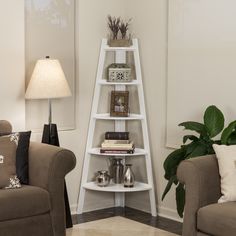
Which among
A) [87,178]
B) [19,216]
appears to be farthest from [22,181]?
[87,178]

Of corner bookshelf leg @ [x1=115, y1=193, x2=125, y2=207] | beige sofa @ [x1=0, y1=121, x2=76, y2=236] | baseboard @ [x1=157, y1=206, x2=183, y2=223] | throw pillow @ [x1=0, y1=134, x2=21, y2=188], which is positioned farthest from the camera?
corner bookshelf leg @ [x1=115, y1=193, x2=125, y2=207]

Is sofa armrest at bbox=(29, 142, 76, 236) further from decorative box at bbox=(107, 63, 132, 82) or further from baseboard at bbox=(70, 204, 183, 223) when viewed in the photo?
decorative box at bbox=(107, 63, 132, 82)

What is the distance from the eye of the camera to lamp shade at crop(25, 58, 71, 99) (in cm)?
402

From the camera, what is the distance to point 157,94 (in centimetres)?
462

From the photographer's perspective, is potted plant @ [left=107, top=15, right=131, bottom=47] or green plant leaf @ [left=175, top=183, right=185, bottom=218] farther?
potted plant @ [left=107, top=15, right=131, bottom=47]

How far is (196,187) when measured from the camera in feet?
10.5

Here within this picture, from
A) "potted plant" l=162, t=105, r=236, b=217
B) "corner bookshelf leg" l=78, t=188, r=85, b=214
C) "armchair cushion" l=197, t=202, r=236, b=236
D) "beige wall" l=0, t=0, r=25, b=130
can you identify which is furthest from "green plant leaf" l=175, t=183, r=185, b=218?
"beige wall" l=0, t=0, r=25, b=130

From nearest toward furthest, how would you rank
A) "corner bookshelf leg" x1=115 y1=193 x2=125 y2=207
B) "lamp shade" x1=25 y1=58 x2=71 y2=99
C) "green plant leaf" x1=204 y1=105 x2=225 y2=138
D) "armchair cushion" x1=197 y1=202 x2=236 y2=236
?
1. "armchair cushion" x1=197 y1=202 x2=236 y2=236
2. "green plant leaf" x1=204 y1=105 x2=225 y2=138
3. "lamp shade" x1=25 y1=58 x2=71 y2=99
4. "corner bookshelf leg" x1=115 y1=193 x2=125 y2=207

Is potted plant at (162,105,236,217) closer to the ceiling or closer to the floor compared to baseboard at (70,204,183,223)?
closer to the ceiling

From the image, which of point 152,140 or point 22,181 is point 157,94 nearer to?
point 152,140

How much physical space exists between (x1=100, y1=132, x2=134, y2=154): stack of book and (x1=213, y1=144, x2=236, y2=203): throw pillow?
1272 mm

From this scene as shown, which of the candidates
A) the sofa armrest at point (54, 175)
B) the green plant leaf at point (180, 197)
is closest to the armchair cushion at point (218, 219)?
the green plant leaf at point (180, 197)

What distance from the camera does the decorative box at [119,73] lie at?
15.2ft

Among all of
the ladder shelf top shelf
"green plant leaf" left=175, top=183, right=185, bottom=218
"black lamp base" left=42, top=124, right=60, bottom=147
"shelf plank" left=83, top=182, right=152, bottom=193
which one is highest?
the ladder shelf top shelf
